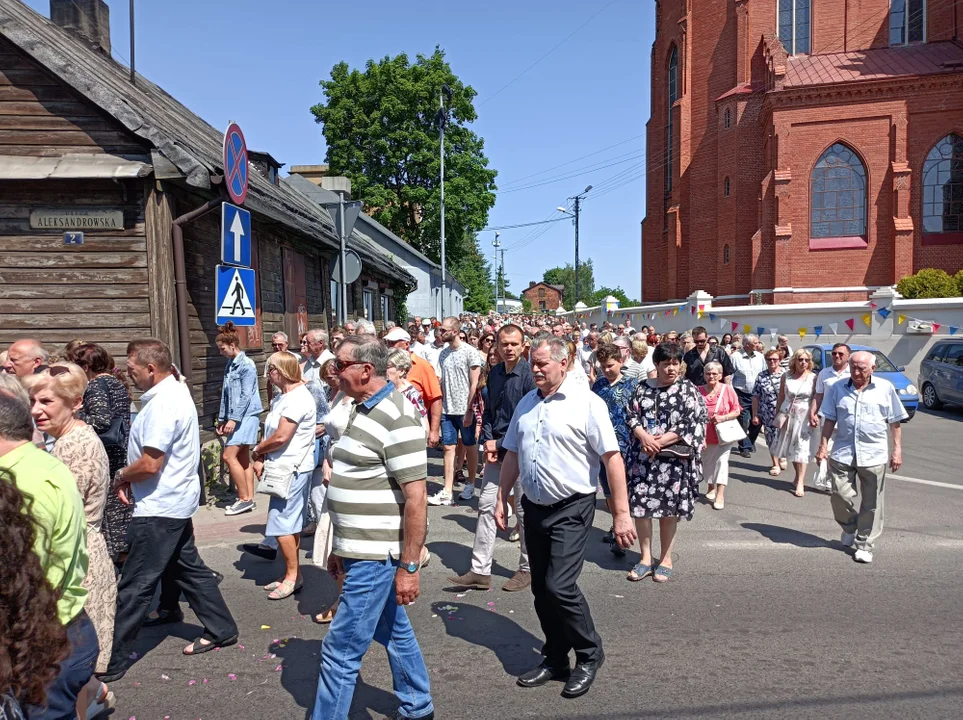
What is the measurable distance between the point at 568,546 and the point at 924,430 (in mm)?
12321

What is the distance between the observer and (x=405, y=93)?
38.7 metres

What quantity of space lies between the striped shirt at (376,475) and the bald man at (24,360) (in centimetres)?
303

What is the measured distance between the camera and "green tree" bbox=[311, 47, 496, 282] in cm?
3862

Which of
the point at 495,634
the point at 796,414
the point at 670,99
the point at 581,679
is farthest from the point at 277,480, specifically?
the point at 670,99

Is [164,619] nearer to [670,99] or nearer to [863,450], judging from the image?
[863,450]

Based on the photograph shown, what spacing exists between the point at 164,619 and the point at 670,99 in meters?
38.9

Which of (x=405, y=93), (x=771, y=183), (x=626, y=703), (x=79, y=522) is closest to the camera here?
(x=79, y=522)

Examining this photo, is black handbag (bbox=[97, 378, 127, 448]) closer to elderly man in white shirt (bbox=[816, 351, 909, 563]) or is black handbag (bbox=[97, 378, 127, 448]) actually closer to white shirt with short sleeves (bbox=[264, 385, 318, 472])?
white shirt with short sleeves (bbox=[264, 385, 318, 472])

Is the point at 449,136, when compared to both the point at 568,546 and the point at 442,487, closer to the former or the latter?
the point at 442,487

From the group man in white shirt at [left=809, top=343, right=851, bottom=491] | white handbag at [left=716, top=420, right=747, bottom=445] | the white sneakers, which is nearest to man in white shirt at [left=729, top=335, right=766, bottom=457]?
man in white shirt at [left=809, top=343, right=851, bottom=491]

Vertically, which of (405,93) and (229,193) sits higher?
(405,93)

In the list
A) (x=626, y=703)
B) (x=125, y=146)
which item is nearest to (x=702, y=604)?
(x=626, y=703)

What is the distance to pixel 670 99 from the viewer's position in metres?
38.5

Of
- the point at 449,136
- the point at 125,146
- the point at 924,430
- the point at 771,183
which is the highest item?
the point at 449,136
